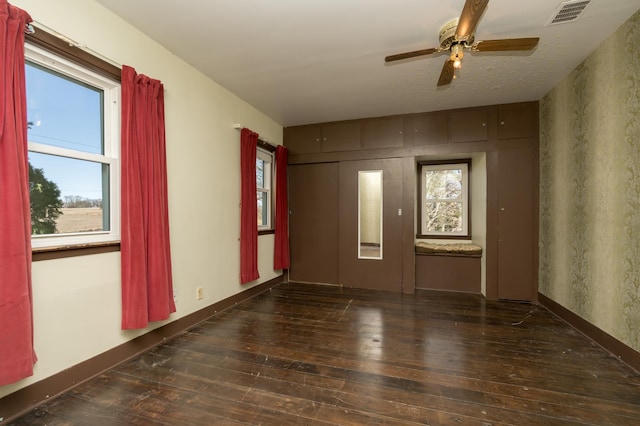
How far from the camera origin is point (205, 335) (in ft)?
8.21

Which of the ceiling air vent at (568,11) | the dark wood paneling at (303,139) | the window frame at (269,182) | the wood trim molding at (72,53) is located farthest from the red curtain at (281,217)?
the ceiling air vent at (568,11)

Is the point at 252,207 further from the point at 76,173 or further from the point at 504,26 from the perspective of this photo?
the point at 504,26

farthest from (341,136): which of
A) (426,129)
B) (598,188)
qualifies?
(598,188)

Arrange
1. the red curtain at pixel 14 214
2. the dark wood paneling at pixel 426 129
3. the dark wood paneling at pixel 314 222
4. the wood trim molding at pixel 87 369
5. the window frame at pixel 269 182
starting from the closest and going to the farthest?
the red curtain at pixel 14 214, the wood trim molding at pixel 87 369, the dark wood paneling at pixel 426 129, the window frame at pixel 269 182, the dark wood paneling at pixel 314 222

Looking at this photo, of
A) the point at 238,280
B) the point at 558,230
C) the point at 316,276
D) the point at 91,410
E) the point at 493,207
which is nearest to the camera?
the point at 91,410

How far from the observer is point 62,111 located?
69.7 inches

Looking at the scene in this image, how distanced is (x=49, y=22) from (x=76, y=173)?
89 cm

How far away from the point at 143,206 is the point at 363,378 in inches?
78.9

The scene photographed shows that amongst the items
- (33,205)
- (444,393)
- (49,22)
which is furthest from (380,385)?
(49,22)

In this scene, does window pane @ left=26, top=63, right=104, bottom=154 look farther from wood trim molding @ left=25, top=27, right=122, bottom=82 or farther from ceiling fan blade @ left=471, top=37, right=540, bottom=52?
ceiling fan blade @ left=471, top=37, right=540, bottom=52

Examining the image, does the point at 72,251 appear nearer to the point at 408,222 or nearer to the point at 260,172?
the point at 260,172

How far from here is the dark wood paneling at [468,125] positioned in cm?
369

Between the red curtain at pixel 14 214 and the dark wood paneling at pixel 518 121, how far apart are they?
14.8 ft

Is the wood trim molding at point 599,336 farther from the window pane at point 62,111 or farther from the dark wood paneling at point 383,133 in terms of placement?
the window pane at point 62,111
